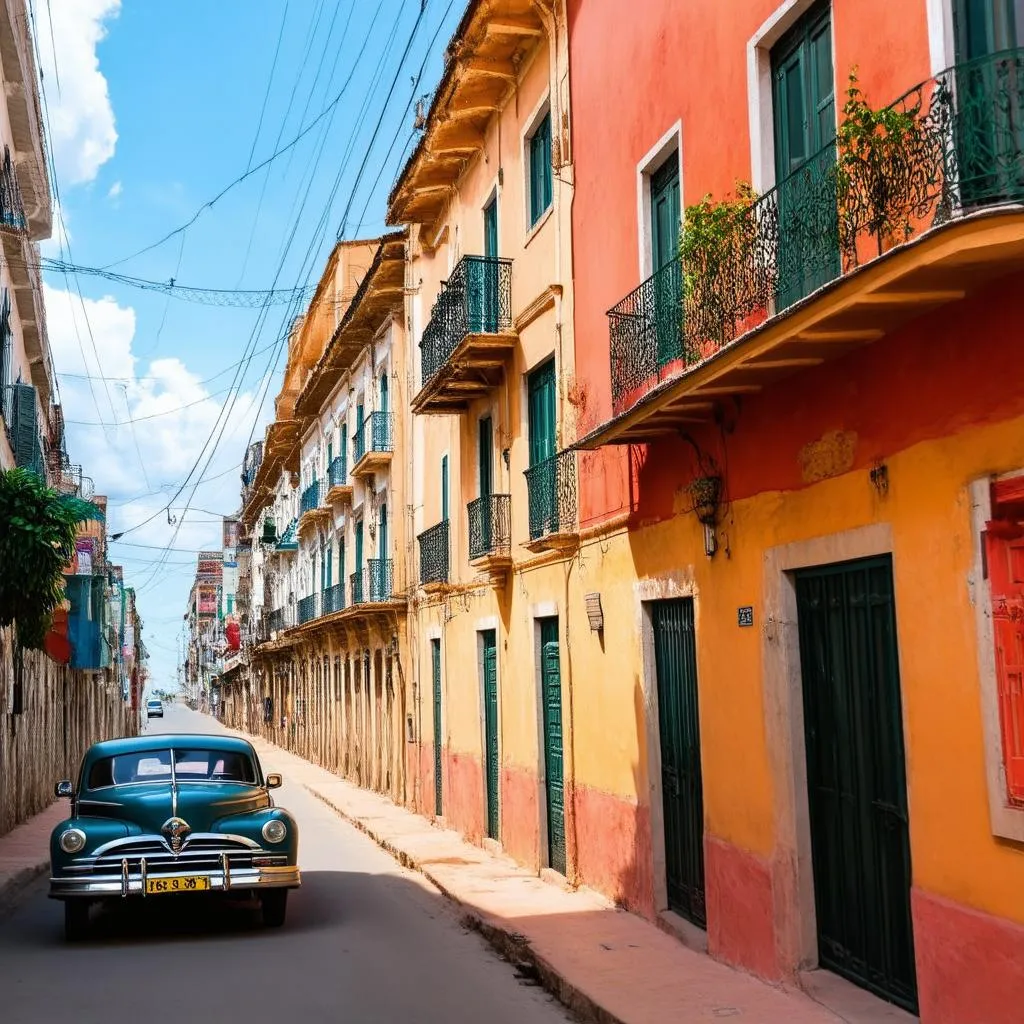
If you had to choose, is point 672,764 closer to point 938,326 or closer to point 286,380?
point 938,326

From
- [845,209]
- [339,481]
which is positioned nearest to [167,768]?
[845,209]

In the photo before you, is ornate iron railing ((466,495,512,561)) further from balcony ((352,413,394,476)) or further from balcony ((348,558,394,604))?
balcony ((352,413,394,476))

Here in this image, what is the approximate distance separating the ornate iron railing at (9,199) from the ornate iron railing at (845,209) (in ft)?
37.8

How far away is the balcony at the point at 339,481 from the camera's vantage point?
109 feet

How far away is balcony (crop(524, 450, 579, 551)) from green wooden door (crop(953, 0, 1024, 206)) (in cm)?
737

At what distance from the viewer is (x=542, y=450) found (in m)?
15.4

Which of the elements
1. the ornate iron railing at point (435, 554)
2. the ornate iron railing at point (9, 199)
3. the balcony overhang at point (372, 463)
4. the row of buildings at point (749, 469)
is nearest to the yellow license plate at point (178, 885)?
the row of buildings at point (749, 469)

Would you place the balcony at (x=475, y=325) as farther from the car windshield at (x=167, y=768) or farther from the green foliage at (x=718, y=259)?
the green foliage at (x=718, y=259)

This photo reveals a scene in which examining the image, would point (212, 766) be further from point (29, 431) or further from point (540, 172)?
point (29, 431)

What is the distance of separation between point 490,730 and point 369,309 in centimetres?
1190

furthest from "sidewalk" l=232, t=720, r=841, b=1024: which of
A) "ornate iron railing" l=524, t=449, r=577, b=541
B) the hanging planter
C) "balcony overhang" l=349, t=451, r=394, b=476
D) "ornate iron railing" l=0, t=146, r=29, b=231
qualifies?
"balcony overhang" l=349, t=451, r=394, b=476

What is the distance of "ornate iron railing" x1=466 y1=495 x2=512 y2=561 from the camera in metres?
16.4

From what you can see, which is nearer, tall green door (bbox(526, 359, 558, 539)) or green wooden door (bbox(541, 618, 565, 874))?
tall green door (bbox(526, 359, 558, 539))

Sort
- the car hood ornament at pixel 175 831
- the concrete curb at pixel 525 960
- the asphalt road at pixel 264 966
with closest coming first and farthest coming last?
the asphalt road at pixel 264 966 < the concrete curb at pixel 525 960 < the car hood ornament at pixel 175 831
